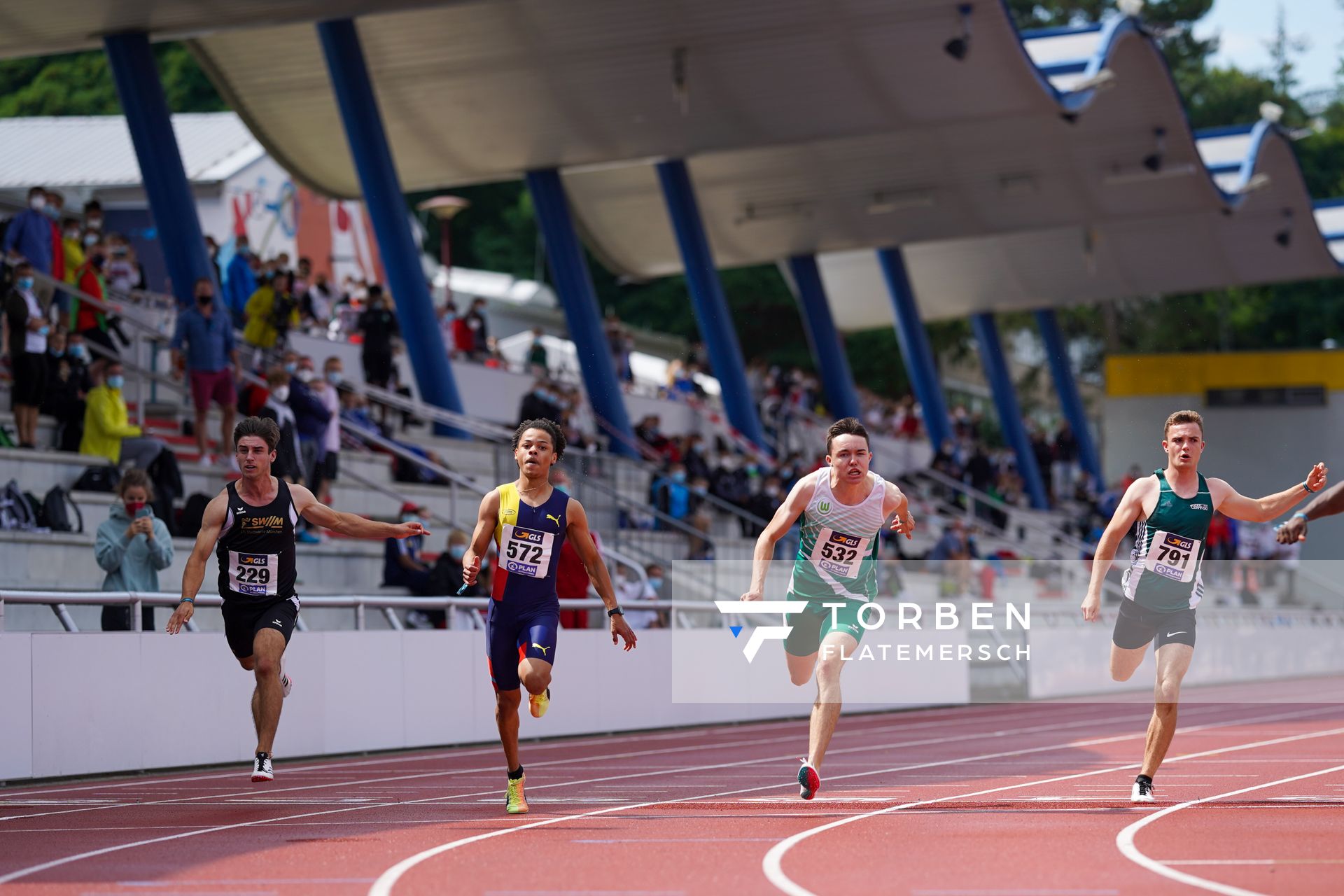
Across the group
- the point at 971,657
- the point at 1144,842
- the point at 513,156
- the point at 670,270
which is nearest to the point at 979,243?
the point at 670,270

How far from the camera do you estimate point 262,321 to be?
1011 inches

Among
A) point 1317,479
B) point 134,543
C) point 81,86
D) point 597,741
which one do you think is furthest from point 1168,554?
point 81,86

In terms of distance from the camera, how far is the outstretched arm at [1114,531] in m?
11.5

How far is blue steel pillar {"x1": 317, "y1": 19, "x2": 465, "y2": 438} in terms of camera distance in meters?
27.8

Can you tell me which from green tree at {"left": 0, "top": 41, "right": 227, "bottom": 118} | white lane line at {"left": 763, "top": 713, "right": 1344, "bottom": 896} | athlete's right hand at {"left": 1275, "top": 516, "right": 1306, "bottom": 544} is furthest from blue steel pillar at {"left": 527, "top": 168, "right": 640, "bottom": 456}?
green tree at {"left": 0, "top": 41, "right": 227, "bottom": 118}

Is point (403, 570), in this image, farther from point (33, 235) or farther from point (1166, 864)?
point (1166, 864)

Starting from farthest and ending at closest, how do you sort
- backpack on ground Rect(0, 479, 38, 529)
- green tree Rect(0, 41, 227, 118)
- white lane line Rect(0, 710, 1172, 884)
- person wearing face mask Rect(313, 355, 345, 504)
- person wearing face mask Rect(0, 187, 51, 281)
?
1. green tree Rect(0, 41, 227, 118)
2. person wearing face mask Rect(0, 187, 51, 281)
3. person wearing face mask Rect(313, 355, 345, 504)
4. backpack on ground Rect(0, 479, 38, 529)
5. white lane line Rect(0, 710, 1172, 884)

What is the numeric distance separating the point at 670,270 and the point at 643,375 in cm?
305

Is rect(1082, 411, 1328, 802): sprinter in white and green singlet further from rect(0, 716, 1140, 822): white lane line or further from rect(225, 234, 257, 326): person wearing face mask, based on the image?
rect(225, 234, 257, 326): person wearing face mask

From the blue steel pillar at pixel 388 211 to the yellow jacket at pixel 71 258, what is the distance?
5.68 meters

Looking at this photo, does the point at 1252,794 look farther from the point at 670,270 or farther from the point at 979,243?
the point at 979,243

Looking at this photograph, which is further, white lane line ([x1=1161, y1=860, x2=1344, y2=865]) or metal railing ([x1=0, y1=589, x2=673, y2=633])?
metal railing ([x1=0, y1=589, x2=673, y2=633])

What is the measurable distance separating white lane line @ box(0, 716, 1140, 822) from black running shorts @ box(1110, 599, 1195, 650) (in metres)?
5.34

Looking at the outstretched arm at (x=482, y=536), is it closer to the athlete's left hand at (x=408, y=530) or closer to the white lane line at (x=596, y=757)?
the athlete's left hand at (x=408, y=530)
